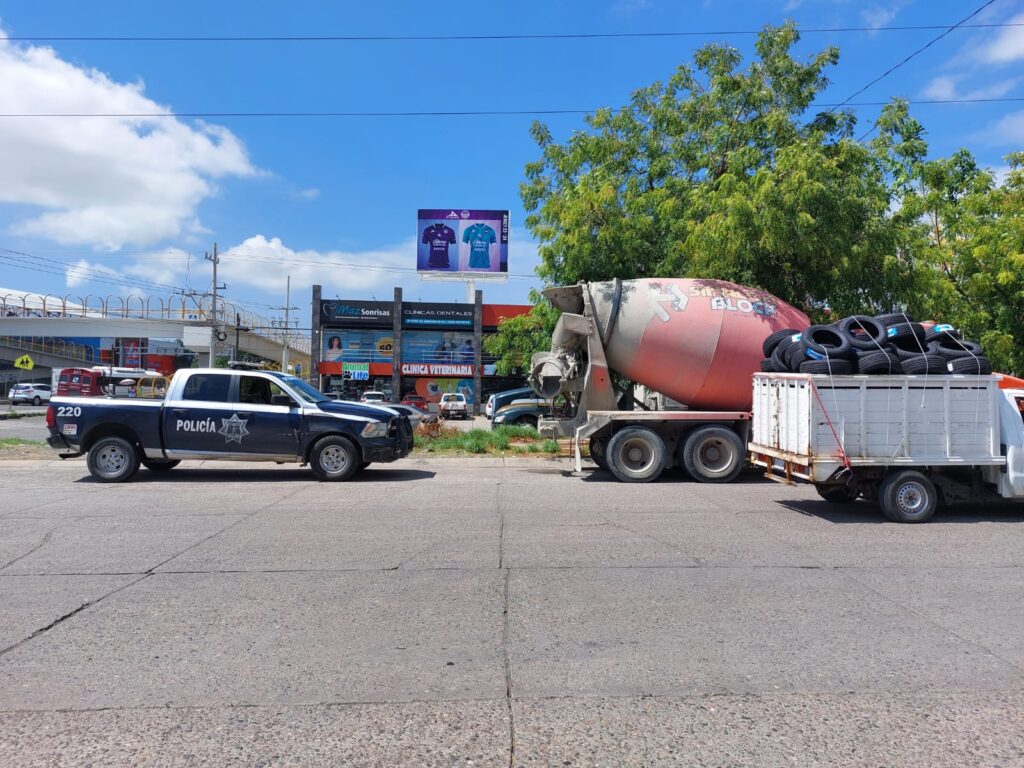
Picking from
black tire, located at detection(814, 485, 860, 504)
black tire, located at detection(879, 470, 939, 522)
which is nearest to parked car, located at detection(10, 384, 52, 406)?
black tire, located at detection(814, 485, 860, 504)

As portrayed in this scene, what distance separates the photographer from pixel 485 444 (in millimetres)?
17891

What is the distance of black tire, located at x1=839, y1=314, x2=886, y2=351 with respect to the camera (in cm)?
925

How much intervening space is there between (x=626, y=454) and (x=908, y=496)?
485 centimetres

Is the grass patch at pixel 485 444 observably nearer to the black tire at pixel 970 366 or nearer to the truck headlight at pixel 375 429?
the truck headlight at pixel 375 429

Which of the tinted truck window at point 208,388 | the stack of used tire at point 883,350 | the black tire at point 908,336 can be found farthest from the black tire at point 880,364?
the tinted truck window at point 208,388

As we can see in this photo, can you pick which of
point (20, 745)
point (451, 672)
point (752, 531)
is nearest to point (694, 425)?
point (752, 531)

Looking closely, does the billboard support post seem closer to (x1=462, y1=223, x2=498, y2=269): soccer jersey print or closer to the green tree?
(x1=462, y1=223, x2=498, y2=269): soccer jersey print

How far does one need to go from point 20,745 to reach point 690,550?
5630mm

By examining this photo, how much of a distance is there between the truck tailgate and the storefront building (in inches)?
1413

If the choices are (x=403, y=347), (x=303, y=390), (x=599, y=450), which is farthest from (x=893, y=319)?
(x=403, y=347)

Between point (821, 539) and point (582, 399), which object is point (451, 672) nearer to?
point (821, 539)

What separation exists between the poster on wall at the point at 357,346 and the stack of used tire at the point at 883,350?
36.6 metres

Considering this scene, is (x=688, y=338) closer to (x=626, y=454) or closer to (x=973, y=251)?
(x=626, y=454)

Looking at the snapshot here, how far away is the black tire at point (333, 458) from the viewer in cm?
1238
